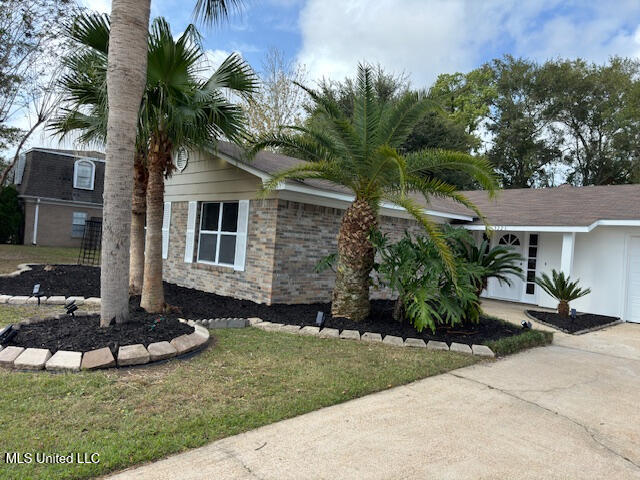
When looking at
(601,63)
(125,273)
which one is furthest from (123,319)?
(601,63)

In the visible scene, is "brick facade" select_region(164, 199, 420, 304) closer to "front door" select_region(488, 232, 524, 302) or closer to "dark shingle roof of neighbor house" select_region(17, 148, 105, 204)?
"front door" select_region(488, 232, 524, 302)

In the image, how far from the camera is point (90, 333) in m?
4.46

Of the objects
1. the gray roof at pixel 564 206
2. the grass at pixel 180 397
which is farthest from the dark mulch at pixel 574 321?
the grass at pixel 180 397

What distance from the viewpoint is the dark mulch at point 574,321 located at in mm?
8289

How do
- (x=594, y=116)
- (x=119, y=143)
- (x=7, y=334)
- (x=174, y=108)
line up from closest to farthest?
(x=7, y=334)
(x=119, y=143)
(x=174, y=108)
(x=594, y=116)

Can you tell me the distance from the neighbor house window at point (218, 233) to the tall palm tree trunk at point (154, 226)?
223 cm

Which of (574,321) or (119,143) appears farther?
(574,321)

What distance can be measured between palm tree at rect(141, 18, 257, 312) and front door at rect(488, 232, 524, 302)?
8914 millimetres

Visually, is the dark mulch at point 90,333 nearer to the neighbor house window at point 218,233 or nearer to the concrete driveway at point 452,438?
the concrete driveway at point 452,438

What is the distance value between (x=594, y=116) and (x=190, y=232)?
2673cm

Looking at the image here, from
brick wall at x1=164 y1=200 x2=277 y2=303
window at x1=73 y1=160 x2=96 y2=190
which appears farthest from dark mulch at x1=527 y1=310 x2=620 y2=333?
window at x1=73 y1=160 x2=96 y2=190

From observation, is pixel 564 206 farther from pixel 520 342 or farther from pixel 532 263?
pixel 520 342

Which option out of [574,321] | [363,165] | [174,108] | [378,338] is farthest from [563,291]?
[174,108]

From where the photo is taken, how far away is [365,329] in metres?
6.25
